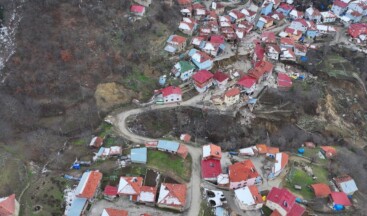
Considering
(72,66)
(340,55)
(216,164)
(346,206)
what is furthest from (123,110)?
(340,55)

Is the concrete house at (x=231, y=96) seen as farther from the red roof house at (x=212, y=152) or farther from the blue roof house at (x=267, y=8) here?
the blue roof house at (x=267, y=8)

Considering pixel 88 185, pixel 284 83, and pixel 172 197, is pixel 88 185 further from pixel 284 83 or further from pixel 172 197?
pixel 284 83

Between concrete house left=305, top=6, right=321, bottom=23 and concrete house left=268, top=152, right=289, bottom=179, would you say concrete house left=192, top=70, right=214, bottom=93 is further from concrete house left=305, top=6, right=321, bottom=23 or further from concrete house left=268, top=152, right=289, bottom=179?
concrete house left=305, top=6, right=321, bottom=23

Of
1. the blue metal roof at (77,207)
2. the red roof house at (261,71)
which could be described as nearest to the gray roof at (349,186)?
the red roof house at (261,71)

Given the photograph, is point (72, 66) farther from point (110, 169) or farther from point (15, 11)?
point (110, 169)

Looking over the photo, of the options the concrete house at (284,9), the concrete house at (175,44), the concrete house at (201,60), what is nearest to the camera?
the concrete house at (201,60)

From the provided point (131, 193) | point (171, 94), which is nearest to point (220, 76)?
point (171, 94)

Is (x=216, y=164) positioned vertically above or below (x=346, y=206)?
above

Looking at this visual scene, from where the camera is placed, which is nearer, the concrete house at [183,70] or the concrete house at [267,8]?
the concrete house at [183,70]
